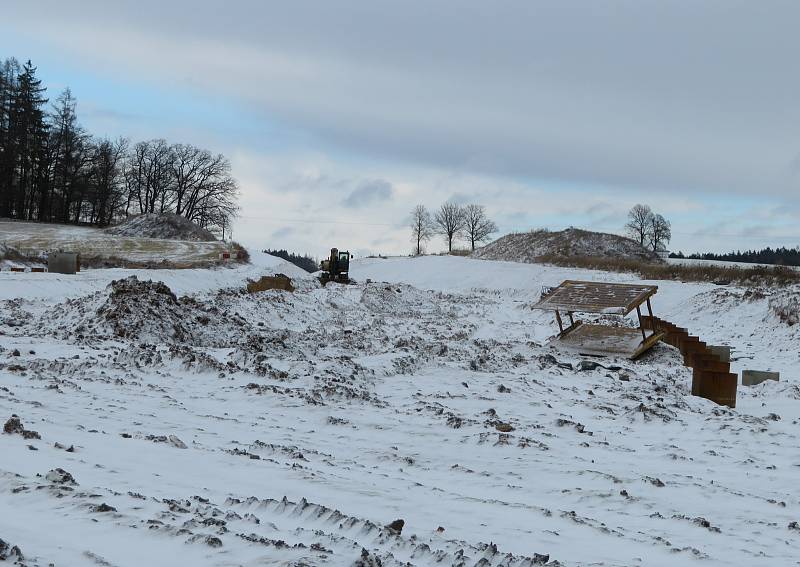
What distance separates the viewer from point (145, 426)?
7.22 metres

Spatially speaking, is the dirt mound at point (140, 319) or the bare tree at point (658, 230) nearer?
the dirt mound at point (140, 319)

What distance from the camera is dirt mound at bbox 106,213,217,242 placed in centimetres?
5597

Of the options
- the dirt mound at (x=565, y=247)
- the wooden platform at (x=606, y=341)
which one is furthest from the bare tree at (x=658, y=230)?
the wooden platform at (x=606, y=341)

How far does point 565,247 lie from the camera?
62000 mm

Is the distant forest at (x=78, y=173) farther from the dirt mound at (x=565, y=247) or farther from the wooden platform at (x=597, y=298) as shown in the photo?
the wooden platform at (x=597, y=298)

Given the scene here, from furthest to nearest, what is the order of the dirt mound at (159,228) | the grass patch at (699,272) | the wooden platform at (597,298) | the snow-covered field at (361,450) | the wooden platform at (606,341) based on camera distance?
the dirt mound at (159,228) → the grass patch at (699,272) → the wooden platform at (606,341) → the wooden platform at (597,298) → the snow-covered field at (361,450)

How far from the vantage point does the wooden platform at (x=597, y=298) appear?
15.5 metres

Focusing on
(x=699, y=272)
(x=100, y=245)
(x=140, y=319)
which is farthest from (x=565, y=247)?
(x=140, y=319)

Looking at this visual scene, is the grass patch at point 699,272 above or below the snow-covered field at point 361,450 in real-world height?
above

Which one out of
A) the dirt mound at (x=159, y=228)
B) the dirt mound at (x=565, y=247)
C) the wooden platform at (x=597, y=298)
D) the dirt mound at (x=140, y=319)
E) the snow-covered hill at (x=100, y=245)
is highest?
the dirt mound at (x=565, y=247)

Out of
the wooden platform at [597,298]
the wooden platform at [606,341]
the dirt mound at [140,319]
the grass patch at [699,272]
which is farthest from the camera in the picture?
the grass patch at [699,272]

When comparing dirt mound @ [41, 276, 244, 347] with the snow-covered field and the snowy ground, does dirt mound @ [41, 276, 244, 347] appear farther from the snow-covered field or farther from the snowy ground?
the snowy ground

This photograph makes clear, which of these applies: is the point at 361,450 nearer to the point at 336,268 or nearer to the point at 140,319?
the point at 140,319

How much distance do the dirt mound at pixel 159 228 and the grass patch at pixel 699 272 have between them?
1147 inches
